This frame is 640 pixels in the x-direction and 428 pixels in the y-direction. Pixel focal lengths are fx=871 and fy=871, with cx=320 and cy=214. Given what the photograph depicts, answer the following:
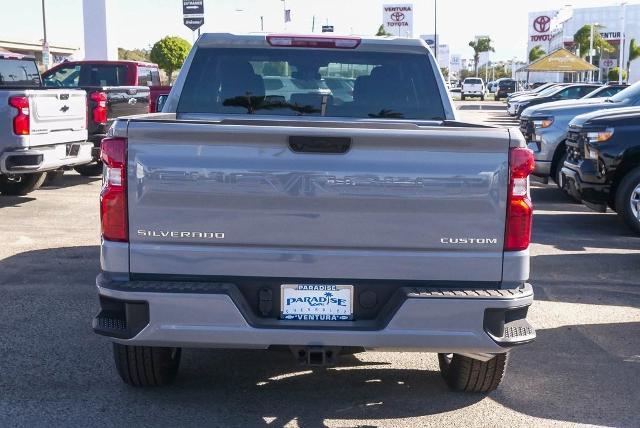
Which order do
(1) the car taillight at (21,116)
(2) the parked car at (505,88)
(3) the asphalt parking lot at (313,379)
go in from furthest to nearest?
(2) the parked car at (505,88) < (1) the car taillight at (21,116) < (3) the asphalt parking lot at (313,379)

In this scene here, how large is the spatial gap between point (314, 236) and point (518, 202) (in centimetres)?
98

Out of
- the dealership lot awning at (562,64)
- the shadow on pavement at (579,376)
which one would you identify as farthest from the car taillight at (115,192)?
the dealership lot awning at (562,64)

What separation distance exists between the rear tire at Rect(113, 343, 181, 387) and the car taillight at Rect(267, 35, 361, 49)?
207 centimetres

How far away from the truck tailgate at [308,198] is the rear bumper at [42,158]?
747 cm

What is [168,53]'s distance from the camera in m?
48.7

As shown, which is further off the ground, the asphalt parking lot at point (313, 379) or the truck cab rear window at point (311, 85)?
the truck cab rear window at point (311, 85)

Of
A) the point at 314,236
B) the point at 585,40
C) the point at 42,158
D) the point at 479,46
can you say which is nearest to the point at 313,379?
the point at 314,236

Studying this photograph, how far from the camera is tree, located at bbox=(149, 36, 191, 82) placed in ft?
160

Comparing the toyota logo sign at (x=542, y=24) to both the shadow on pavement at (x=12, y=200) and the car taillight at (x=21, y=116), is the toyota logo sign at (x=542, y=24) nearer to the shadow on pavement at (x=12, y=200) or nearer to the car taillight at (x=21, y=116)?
the shadow on pavement at (x=12, y=200)

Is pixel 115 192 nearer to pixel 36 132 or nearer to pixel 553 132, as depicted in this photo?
pixel 36 132

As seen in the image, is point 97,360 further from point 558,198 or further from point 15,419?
point 558,198

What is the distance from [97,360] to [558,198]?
9.67m

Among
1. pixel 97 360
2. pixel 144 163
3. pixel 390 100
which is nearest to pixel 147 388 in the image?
pixel 97 360

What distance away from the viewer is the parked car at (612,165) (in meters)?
9.95
